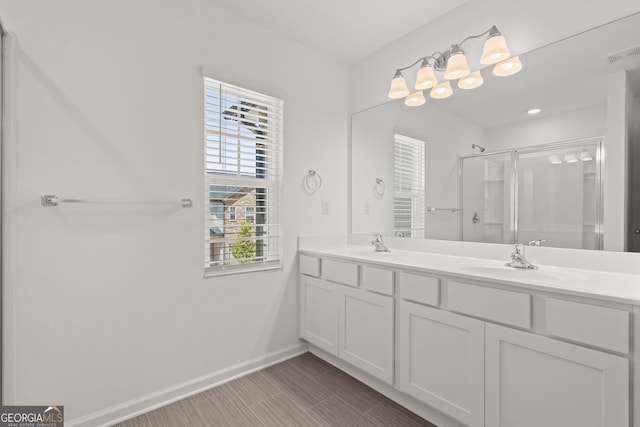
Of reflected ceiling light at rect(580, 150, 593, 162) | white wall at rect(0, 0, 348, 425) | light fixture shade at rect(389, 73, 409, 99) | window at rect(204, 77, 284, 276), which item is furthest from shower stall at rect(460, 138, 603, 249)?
white wall at rect(0, 0, 348, 425)

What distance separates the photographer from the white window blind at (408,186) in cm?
225

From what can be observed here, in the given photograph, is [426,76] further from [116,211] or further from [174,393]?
[174,393]

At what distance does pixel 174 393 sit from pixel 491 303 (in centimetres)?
184

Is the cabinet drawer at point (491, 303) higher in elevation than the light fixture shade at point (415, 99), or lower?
lower

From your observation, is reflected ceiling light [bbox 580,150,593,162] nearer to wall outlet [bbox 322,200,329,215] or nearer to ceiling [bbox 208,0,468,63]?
ceiling [bbox 208,0,468,63]

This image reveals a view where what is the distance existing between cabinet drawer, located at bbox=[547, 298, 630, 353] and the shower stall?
0.61m

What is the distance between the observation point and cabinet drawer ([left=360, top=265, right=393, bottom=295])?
1766 millimetres

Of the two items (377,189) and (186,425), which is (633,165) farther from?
(186,425)

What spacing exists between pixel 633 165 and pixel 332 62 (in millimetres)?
2129

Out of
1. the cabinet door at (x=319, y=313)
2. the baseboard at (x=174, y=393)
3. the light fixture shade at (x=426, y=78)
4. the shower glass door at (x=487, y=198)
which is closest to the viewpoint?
the baseboard at (x=174, y=393)

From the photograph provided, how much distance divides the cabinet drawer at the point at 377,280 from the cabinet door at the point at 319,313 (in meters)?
0.27

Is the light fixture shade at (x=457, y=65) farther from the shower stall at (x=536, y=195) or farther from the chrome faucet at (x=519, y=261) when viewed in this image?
the chrome faucet at (x=519, y=261)

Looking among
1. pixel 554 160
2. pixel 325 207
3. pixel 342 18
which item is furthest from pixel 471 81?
pixel 325 207

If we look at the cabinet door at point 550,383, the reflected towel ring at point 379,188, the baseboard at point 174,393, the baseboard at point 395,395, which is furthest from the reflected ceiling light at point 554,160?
the baseboard at point 174,393
